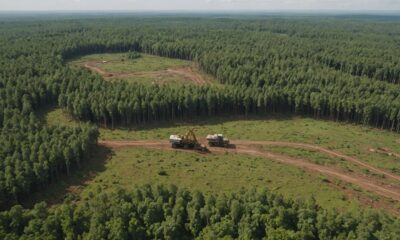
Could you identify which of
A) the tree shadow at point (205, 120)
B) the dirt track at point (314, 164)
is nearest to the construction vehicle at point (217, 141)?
the dirt track at point (314, 164)

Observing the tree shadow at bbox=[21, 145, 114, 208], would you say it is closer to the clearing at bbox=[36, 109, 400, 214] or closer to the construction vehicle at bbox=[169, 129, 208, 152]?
the clearing at bbox=[36, 109, 400, 214]

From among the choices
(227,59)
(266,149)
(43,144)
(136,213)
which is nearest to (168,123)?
(266,149)

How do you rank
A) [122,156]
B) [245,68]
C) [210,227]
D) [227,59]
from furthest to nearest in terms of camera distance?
1. [227,59]
2. [245,68]
3. [122,156]
4. [210,227]

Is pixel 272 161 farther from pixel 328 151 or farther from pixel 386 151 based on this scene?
pixel 386 151

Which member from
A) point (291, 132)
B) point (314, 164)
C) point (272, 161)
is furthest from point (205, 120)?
point (314, 164)

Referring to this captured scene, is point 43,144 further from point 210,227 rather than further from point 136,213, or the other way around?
point 210,227
